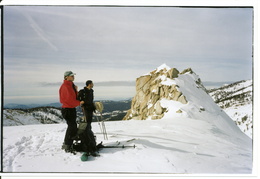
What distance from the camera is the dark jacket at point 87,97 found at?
4.95m

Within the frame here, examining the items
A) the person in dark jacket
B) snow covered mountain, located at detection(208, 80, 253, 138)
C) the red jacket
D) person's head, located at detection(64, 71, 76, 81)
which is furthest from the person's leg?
snow covered mountain, located at detection(208, 80, 253, 138)

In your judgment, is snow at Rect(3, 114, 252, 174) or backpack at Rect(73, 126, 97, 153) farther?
backpack at Rect(73, 126, 97, 153)

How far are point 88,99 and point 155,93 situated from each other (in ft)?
22.5

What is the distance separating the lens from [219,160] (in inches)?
205

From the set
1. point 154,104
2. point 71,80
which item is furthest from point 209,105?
point 71,80

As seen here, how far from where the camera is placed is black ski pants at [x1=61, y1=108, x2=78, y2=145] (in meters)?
4.94

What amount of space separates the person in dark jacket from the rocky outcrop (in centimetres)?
522

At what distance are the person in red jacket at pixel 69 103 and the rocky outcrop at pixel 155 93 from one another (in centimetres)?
550

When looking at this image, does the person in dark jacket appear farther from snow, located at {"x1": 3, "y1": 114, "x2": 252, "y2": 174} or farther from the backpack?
snow, located at {"x1": 3, "y1": 114, "x2": 252, "y2": 174}

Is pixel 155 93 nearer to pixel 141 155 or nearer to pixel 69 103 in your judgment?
pixel 141 155

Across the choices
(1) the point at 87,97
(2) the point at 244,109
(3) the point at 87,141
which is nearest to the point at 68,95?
(1) the point at 87,97

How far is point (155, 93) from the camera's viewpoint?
449 inches

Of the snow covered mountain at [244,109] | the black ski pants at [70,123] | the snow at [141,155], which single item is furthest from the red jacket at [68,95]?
the snow covered mountain at [244,109]

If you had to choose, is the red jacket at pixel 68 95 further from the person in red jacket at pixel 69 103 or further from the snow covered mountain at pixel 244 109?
the snow covered mountain at pixel 244 109
